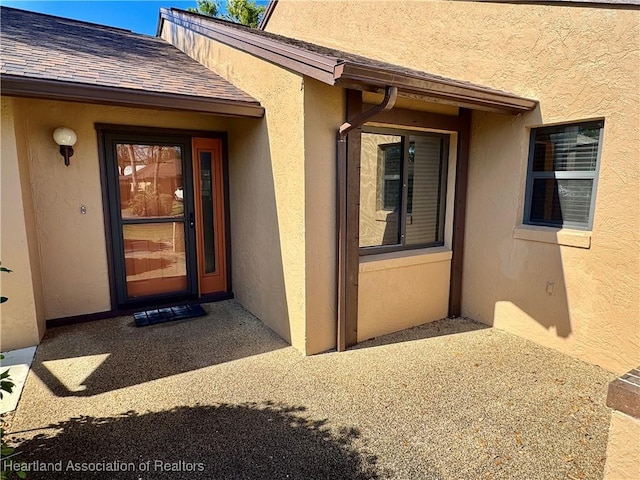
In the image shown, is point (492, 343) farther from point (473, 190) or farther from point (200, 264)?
point (200, 264)

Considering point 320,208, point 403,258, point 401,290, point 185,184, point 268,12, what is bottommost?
point 401,290

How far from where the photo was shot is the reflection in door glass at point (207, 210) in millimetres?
5848

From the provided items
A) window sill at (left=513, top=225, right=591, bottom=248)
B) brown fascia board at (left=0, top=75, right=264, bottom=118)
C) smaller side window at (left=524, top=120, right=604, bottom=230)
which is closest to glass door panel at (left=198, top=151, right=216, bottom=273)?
brown fascia board at (left=0, top=75, right=264, bottom=118)

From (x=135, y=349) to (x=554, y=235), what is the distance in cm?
508

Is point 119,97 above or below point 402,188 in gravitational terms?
above

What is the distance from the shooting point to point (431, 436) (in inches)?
116

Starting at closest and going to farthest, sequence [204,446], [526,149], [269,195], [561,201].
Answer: [204,446]
[561,201]
[526,149]
[269,195]

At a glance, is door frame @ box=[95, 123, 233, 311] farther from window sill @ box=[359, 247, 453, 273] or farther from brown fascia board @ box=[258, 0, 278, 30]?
brown fascia board @ box=[258, 0, 278, 30]

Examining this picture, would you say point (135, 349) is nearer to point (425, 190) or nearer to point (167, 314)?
point (167, 314)

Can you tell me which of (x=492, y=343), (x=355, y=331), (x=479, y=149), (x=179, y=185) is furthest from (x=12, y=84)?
(x=492, y=343)

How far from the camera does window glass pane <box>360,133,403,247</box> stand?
4621mm

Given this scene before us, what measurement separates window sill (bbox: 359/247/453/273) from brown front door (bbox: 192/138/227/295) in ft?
8.68

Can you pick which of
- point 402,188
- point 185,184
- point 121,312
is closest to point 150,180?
point 185,184

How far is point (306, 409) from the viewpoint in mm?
3256
